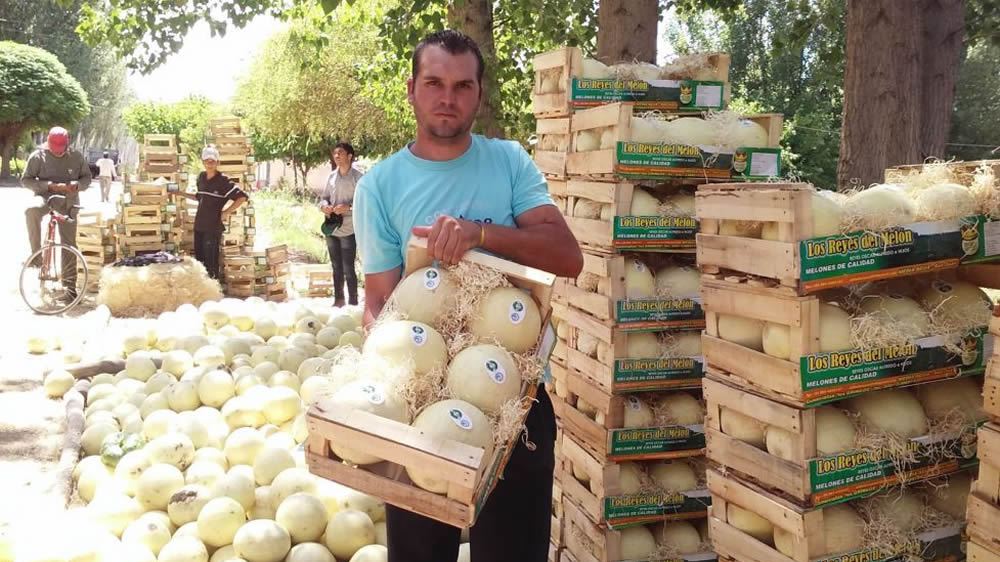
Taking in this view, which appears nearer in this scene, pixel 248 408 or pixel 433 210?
pixel 433 210

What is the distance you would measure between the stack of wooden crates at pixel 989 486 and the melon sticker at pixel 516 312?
5.03 ft

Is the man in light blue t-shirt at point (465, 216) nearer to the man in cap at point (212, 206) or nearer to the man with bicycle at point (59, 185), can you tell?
the man in cap at point (212, 206)

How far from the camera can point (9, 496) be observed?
15.3 feet

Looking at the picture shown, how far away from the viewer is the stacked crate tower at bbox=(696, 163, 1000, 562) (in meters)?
2.98

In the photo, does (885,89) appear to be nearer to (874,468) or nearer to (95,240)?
(874,468)

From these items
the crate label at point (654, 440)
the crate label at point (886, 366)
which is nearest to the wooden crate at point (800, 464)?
the crate label at point (886, 366)

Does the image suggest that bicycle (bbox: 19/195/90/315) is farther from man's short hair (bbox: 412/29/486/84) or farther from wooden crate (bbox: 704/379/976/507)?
wooden crate (bbox: 704/379/976/507)

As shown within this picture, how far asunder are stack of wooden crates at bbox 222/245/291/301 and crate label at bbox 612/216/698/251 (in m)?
9.70

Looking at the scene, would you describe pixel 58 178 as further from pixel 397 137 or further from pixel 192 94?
pixel 192 94

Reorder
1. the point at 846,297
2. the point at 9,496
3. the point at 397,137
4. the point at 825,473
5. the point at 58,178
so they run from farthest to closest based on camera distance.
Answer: the point at 397,137, the point at 58,178, the point at 9,496, the point at 846,297, the point at 825,473

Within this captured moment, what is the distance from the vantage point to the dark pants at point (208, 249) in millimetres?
12219

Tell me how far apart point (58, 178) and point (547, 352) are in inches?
431

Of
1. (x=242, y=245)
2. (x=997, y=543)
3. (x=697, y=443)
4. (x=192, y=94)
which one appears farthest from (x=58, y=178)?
(x=192, y=94)

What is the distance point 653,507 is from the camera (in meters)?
4.13
